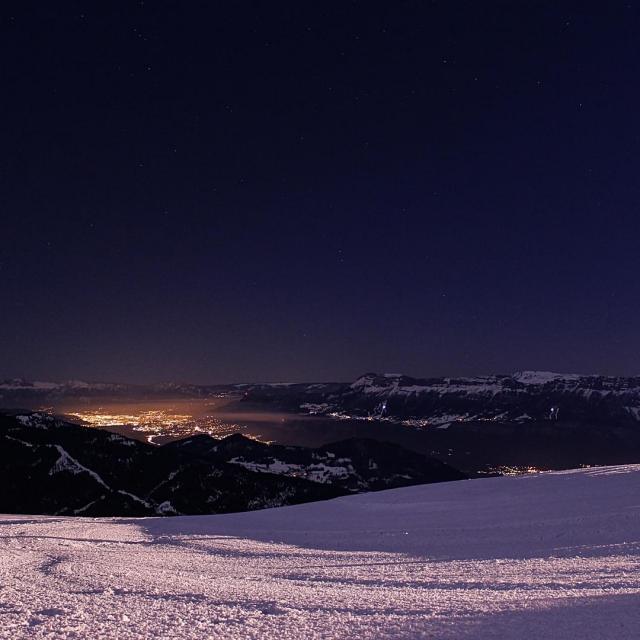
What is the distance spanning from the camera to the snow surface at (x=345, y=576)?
19.5ft

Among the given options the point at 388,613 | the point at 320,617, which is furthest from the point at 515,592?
the point at 320,617

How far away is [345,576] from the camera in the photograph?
9.82 metres

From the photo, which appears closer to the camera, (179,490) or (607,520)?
(607,520)

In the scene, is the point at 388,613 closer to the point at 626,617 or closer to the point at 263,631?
the point at 263,631

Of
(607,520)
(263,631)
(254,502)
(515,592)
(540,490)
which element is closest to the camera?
(263,631)

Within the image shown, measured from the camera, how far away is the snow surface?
19.5ft

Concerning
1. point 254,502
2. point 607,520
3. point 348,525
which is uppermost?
point 607,520

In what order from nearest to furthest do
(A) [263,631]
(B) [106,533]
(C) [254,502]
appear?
(A) [263,631]
(B) [106,533]
(C) [254,502]

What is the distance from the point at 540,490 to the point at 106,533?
1771 centimetres

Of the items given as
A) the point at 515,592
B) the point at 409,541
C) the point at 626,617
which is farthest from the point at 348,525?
the point at 626,617

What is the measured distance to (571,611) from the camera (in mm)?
6328

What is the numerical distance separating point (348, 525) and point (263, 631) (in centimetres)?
1558

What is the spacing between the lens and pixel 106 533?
A: 18.0 meters

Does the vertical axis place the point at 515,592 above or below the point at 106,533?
Answer: above
